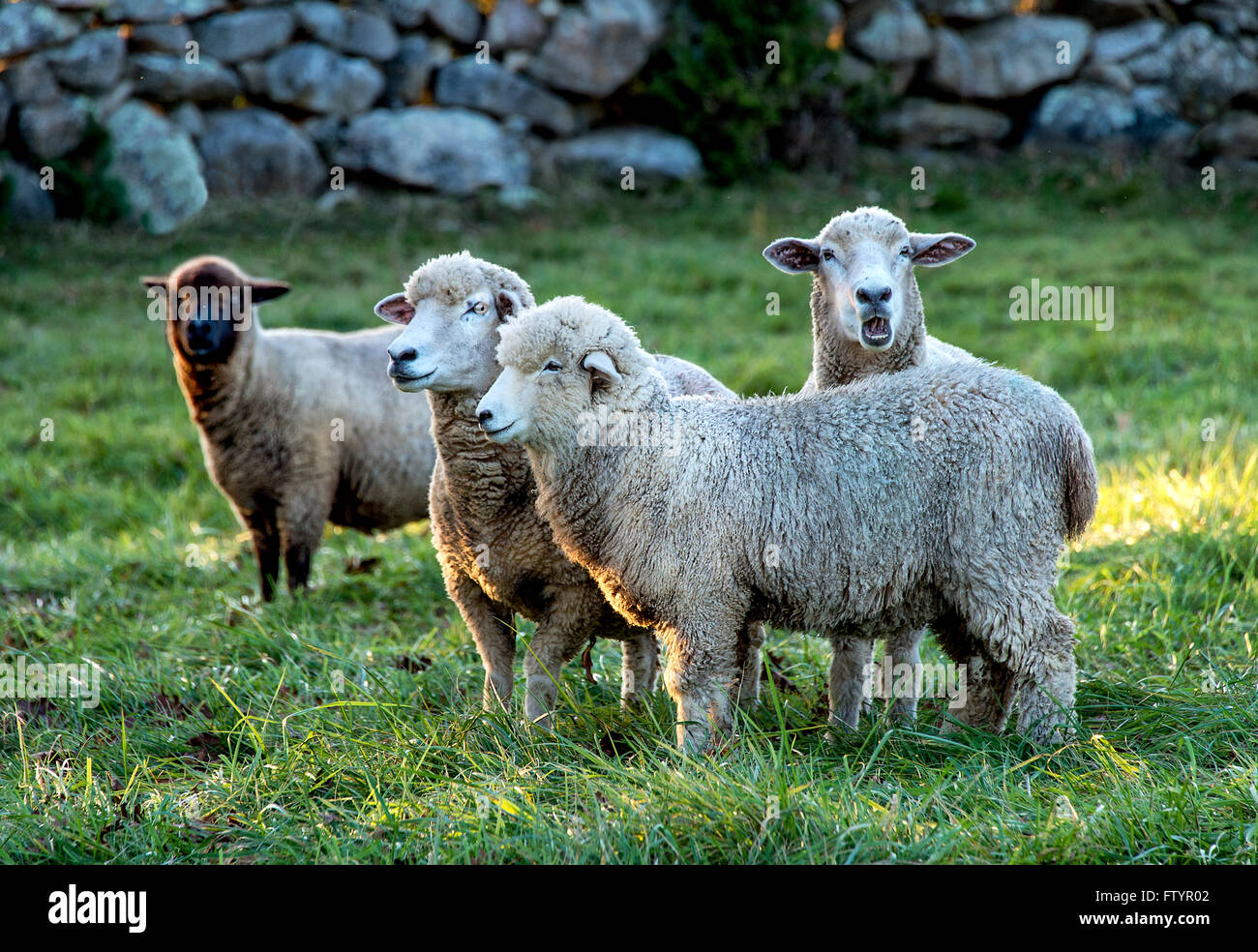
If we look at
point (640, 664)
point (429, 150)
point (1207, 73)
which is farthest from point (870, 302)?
point (1207, 73)

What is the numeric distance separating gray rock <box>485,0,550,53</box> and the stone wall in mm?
16

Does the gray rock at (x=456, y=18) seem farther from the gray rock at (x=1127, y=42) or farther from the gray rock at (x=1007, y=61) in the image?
the gray rock at (x=1127, y=42)

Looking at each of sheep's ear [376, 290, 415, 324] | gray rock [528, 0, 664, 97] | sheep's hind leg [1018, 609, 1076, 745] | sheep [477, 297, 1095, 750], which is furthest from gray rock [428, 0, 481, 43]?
sheep's hind leg [1018, 609, 1076, 745]

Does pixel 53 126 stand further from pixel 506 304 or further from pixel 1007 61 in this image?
pixel 1007 61

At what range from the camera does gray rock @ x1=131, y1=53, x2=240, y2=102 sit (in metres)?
12.6

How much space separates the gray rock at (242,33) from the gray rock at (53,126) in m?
1.51

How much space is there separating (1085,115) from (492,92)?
22.5 ft

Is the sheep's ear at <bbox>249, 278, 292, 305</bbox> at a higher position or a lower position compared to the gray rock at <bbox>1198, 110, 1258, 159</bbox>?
lower

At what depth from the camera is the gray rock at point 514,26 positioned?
13680 mm

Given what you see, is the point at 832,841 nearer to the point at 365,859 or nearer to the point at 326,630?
the point at 365,859

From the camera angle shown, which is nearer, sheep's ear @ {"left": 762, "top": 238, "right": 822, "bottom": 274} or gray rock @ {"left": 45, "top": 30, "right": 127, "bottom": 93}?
sheep's ear @ {"left": 762, "top": 238, "right": 822, "bottom": 274}

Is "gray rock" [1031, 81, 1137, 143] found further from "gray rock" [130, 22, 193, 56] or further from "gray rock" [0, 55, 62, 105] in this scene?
"gray rock" [0, 55, 62, 105]

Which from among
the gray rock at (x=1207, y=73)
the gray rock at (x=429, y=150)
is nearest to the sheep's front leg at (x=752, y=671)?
the gray rock at (x=429, y=150)

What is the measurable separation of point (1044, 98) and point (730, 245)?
16.9 ft
